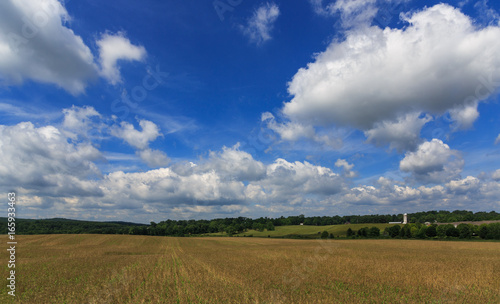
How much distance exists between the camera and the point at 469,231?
90.1 meters

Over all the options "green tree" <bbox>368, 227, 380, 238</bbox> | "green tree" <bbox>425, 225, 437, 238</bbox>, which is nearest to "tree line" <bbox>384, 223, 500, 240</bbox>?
"green tree" <bbox>425, 225, 437, 238</bbox>

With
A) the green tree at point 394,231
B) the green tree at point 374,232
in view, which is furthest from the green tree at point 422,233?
the green tree at point 374,232

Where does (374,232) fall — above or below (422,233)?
below

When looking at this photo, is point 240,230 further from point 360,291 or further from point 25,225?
point 360,291

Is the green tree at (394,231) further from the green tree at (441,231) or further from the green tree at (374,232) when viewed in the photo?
the green tree at (441,231)

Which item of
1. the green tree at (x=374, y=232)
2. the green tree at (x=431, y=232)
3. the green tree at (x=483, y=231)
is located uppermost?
the green tree at (x=483, y=231)

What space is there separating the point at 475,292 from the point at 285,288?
1205 centimetres

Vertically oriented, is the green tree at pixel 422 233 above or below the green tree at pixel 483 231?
below

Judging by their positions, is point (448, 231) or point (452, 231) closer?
point (452, 231)

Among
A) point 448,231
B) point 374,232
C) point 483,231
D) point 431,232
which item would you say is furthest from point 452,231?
point 374,232

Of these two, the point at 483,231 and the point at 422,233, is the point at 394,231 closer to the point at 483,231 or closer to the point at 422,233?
the point at 422,233

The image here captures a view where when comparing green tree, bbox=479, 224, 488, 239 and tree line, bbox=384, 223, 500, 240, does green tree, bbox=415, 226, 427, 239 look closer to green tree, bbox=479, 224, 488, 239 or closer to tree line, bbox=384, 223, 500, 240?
tree line, bbox=384, 223, 500, 240

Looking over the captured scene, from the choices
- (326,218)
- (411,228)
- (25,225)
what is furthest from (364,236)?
(25,225)

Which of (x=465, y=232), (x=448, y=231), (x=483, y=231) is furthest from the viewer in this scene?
(x=448, y=231)
